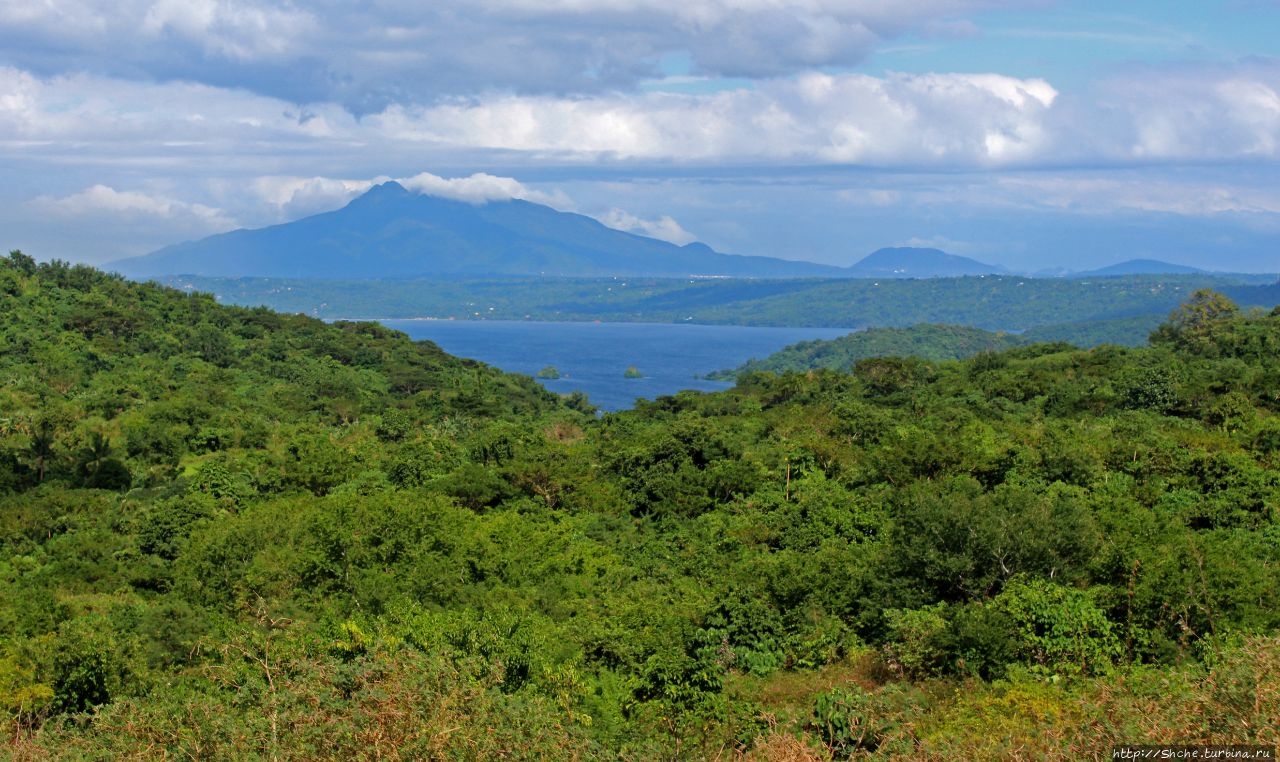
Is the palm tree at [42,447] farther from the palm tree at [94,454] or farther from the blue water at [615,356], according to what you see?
the blue water at [615,356]

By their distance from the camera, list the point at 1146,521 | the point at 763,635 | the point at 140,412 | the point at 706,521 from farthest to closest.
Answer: the point at 140,412 → the point at 706,521 → the point at 1146,521 → the point at 763,635

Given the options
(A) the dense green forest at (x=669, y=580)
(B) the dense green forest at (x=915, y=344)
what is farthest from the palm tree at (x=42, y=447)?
(B) the dense green forest at (x=915, y=344)

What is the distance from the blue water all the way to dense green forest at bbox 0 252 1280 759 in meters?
55.4

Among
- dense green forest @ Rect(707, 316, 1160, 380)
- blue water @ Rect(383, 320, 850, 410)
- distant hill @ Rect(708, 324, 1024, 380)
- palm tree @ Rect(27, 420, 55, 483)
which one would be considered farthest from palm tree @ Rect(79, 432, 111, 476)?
distant hill @ Rect(708, 324, 1024, 380)

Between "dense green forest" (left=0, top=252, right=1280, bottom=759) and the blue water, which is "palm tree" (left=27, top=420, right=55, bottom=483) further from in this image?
the blue water

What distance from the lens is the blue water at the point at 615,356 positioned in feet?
354

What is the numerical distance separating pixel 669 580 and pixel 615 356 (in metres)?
127

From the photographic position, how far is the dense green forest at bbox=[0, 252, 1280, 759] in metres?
10.4

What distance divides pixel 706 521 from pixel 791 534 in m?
2.61

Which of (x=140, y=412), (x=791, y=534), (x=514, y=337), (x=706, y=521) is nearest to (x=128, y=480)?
(x=140, y=412)

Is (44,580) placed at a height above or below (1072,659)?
below

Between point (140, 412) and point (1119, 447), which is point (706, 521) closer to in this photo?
point (1119, 447)

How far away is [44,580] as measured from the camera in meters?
24.5

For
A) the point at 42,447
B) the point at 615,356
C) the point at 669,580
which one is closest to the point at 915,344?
the point at 615,356
